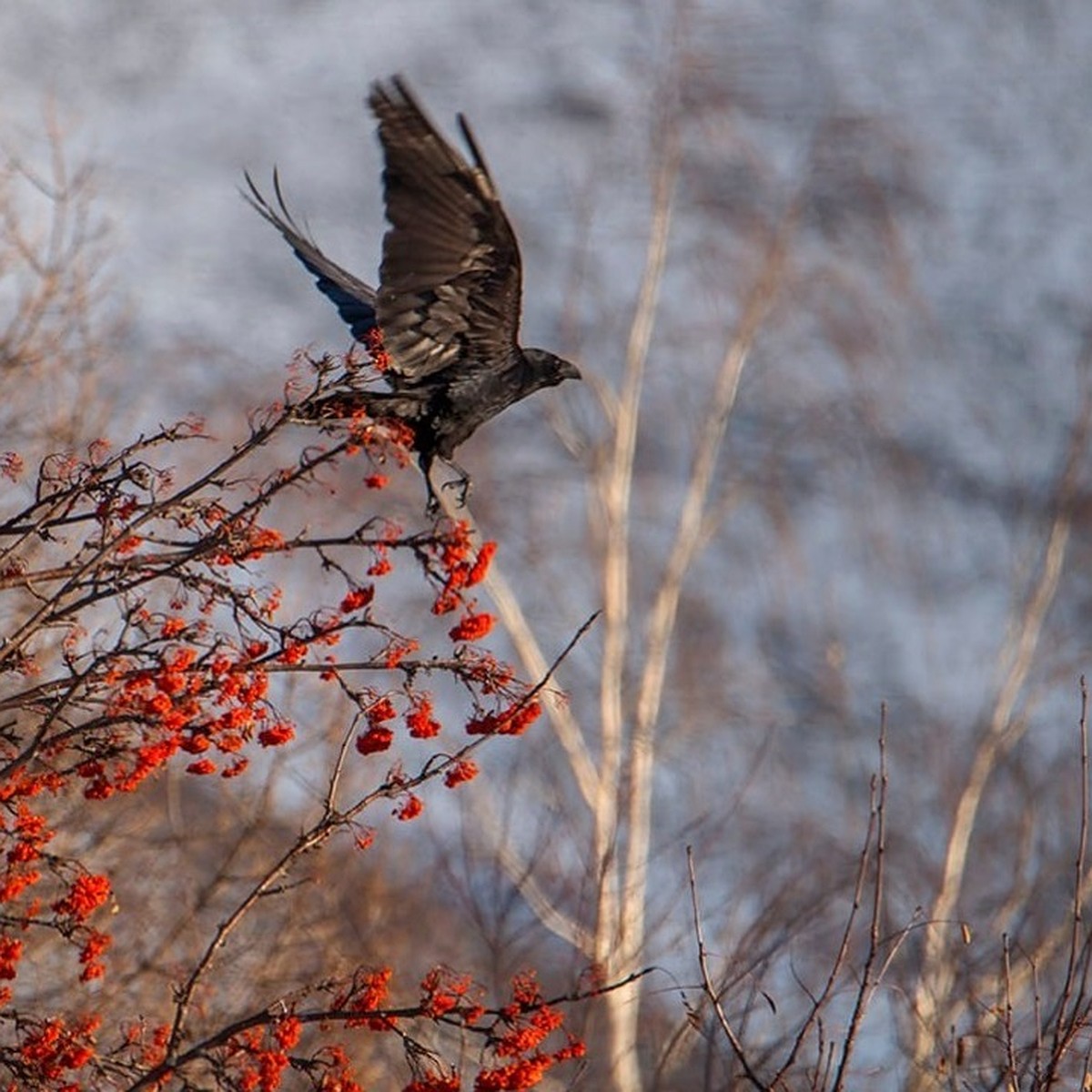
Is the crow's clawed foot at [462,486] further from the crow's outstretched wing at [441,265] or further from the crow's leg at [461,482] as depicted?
the crow's outstretched wing at [441,265]

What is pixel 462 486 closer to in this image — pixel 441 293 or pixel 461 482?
pixel 461 482

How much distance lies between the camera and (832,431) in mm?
12289

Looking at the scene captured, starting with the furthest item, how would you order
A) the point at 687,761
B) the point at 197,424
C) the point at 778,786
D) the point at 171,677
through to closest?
the point at 778,786
the point at 687,761
the point at 197,424
the point at 171,677

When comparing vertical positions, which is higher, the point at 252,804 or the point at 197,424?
the point at 252,804

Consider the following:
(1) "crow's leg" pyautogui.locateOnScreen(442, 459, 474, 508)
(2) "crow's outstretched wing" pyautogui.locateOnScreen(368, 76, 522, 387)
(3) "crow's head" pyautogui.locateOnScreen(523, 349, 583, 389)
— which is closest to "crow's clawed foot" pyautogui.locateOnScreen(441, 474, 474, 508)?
(1) "crow's leg" pyautogui.locateOnScreen(442, 459, 474, 508)

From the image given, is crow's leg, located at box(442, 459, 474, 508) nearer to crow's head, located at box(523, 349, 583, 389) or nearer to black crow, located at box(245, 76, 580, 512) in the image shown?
black crow, located at box(245, 76, 580, 512)

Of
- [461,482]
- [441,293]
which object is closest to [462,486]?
[461,482]

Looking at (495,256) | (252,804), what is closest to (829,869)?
(252,804)

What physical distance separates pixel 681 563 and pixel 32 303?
3462mm

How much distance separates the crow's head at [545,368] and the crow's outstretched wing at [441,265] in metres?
0.21

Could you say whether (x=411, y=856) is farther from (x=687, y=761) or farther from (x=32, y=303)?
(x=32, y=303)

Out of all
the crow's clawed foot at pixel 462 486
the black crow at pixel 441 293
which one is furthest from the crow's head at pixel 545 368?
the crow's clawed foot at pixel 462 486

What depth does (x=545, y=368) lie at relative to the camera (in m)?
4.94

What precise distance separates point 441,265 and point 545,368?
66cm
